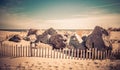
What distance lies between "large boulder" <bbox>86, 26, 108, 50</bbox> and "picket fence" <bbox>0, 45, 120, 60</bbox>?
72mm

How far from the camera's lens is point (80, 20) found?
339 cm

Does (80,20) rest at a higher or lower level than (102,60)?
higher

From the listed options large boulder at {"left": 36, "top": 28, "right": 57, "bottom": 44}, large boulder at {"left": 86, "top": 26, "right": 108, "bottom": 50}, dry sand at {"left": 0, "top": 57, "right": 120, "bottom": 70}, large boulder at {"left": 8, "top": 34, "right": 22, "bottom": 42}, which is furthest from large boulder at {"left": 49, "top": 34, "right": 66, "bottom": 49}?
large boulder at {"left": 8, "top": 34, "right": 22, "bottom": 42}

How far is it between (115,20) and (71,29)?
77 cm

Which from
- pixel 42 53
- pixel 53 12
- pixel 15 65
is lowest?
pixel 15 65

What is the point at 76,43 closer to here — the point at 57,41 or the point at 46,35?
the point at 57,41

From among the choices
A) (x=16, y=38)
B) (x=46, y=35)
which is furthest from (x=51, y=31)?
(x=16, y=38)

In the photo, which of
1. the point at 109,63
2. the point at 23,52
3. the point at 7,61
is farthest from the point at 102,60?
the point at 7,61

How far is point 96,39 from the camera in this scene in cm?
333

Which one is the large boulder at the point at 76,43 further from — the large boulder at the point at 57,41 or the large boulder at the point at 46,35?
the large boulder at the point at 46,35

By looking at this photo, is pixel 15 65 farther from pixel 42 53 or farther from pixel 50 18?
pixel 50 18

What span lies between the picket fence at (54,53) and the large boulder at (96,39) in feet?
0.24

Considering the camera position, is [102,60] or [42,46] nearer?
[102,60]

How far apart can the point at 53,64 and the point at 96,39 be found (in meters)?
0.88
